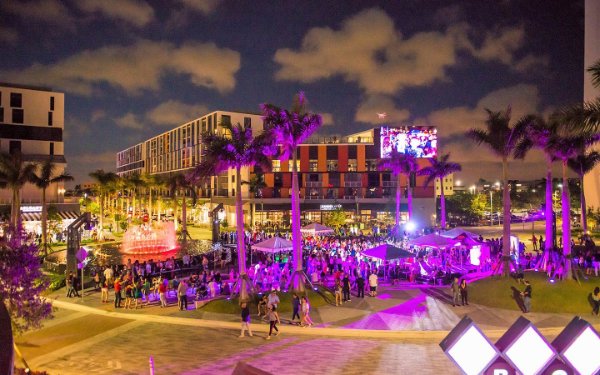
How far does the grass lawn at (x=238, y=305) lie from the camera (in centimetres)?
1885

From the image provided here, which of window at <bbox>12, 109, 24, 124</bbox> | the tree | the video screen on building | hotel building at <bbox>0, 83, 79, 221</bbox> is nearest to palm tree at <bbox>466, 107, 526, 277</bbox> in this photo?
the tree

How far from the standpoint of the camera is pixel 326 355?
43.4ft

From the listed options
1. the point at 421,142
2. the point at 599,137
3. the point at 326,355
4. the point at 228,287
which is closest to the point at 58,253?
the point at 228,287

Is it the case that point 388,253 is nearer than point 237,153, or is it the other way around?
point 237,153

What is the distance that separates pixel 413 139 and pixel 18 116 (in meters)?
63.2

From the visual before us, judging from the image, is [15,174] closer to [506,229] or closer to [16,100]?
[16,100]

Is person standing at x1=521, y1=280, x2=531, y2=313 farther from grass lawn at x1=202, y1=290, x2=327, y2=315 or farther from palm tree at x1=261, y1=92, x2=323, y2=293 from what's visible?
palm tree at x1=261, y1=92, x2=323, y2=293

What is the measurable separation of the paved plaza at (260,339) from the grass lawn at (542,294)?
2.81 feet

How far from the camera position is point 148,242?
4300 centimetres

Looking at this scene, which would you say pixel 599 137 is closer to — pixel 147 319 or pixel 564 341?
pixel 564 341

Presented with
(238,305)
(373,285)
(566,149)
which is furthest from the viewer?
(566,149)

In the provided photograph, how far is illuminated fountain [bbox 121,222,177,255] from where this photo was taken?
4059 cm

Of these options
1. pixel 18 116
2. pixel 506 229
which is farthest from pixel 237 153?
pixel 18 116

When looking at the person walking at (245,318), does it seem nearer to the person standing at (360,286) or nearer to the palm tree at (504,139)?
the person standing at (360,286)
